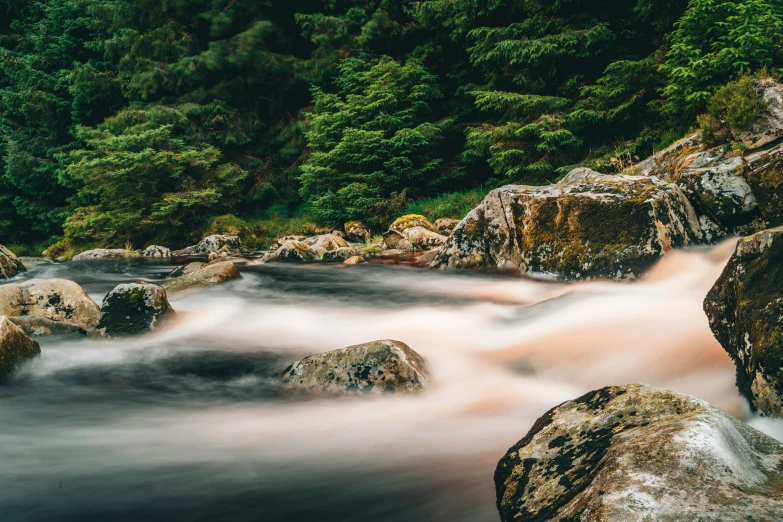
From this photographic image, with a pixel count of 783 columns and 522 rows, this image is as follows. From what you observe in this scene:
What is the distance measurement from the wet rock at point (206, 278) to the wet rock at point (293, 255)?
356 cm

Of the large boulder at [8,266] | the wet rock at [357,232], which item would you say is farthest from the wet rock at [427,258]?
the large boulder at [8,266]

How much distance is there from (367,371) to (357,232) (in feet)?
40.8

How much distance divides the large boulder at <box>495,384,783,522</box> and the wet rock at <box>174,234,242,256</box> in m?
15.2

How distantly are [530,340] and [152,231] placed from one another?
57.8 feet

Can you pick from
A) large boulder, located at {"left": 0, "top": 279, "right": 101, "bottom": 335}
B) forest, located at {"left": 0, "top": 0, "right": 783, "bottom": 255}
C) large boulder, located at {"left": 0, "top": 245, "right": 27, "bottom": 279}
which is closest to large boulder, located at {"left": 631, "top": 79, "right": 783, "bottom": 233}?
forest, located at {"left": 0, "top": 0, "right": 783, "bottom": 255}

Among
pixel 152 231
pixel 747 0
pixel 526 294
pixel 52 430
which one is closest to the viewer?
pixel 52 430

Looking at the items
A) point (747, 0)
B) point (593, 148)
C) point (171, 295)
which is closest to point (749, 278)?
point (171, 295)

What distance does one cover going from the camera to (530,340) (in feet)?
16.1

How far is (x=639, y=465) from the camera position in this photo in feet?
5.65

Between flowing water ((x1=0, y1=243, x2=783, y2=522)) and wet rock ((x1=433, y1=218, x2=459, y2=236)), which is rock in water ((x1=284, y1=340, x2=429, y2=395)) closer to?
flowing water ((x1=0, y1=243, x2=783, y2=522))

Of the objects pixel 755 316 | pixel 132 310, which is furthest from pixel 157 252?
pixel 755 316

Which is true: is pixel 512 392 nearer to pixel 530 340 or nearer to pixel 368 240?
pixel 530 340

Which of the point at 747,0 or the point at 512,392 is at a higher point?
the point at 747,0

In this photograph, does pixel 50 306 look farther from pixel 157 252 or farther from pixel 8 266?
pixel 157 252
